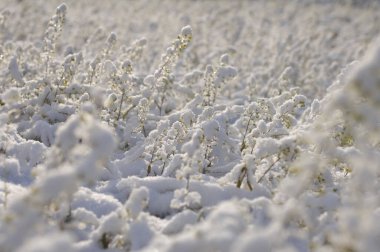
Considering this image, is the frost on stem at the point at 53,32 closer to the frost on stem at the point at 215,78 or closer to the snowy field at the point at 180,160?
the snowy field at the point at 180,160

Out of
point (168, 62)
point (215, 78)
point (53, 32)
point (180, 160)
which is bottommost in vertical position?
point (180, 160)

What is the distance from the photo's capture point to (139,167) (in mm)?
4043

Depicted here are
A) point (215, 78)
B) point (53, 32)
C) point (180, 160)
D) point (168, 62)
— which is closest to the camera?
point (180, 160)

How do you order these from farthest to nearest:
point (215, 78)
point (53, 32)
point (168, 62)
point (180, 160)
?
point (53, 32) < point (168, 62) < point (215, 78) < point (180, 160)

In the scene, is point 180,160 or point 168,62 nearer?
point 180,160

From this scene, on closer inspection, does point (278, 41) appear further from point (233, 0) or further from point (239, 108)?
point (233, 0)

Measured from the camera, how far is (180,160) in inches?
143

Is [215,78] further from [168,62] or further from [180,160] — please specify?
[180,160]

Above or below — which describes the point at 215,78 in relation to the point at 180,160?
above

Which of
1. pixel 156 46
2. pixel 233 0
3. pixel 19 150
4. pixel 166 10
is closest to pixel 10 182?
pixel 19 150

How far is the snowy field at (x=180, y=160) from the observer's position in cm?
197

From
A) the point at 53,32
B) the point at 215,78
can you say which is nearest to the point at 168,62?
the point at 215,78

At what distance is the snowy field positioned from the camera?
1974 mm

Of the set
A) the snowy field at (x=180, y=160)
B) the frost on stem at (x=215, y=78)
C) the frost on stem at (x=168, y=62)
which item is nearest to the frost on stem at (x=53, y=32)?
the snowy field at (x=180, y=160)
